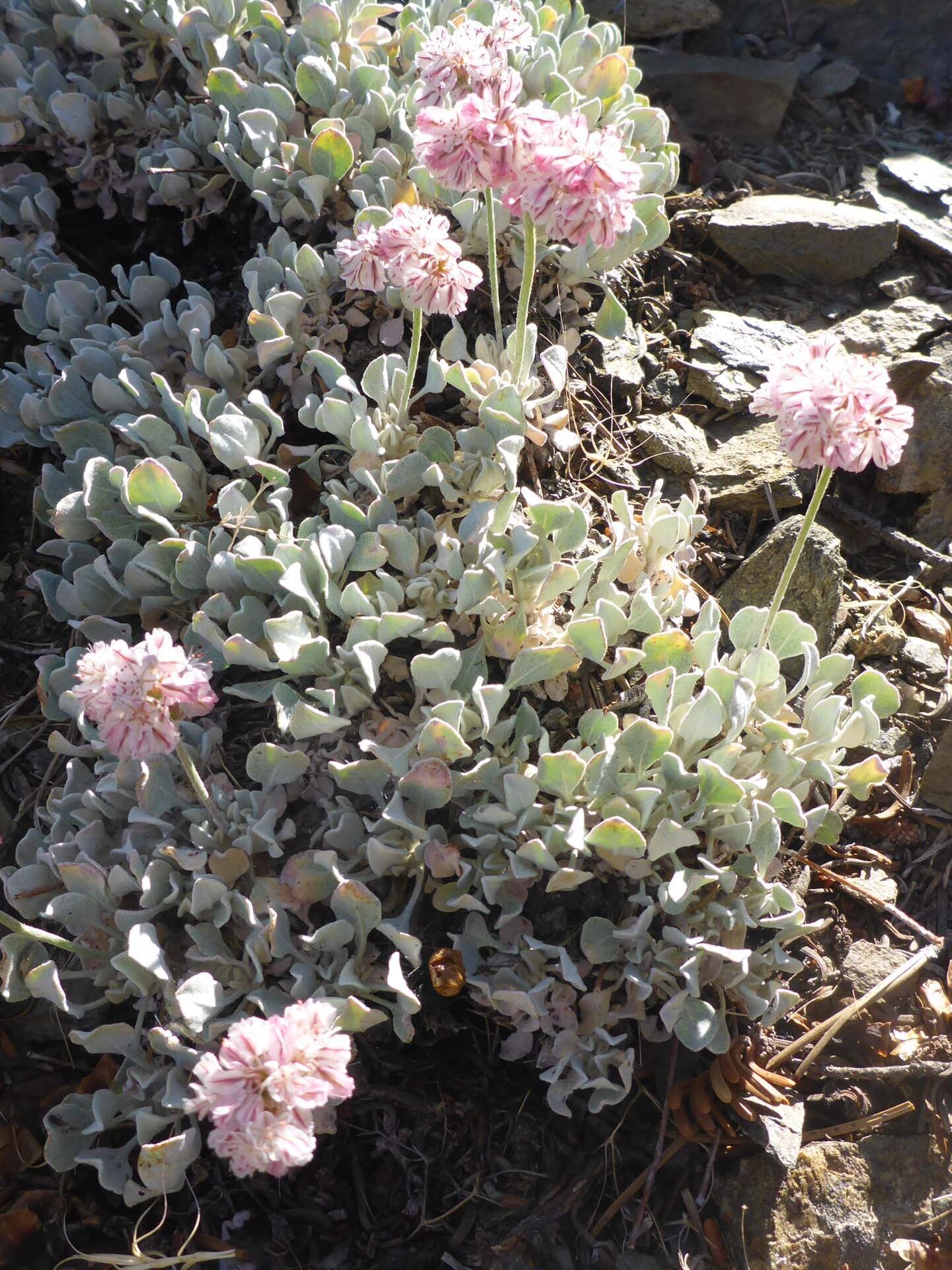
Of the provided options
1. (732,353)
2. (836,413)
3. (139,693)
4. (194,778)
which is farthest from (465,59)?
(194,778)

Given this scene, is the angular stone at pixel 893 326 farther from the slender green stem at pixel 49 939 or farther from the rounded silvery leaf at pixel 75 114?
the slender green stem at pixel 49 939

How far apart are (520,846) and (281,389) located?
60.6 inches

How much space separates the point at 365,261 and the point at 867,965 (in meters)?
2.04

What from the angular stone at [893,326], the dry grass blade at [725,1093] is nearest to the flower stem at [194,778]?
the dry grass blade at [725,1093]

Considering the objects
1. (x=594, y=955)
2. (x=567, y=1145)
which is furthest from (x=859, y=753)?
(x=567, y=1145)

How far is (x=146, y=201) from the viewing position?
3.43 meters

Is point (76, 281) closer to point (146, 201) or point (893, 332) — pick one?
point (146, 201)

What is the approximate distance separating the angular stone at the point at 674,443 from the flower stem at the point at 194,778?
1617mm

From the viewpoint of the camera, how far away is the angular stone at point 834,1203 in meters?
2.21

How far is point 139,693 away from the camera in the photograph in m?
1.90

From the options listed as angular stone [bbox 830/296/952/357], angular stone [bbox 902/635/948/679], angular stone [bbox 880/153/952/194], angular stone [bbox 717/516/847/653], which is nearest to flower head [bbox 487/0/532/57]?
angular stone [bbox 717/516/847/653]

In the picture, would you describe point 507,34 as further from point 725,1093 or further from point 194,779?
point 725,1093

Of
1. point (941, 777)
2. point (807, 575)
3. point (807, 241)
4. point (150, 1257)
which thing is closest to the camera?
point (150, 1257)

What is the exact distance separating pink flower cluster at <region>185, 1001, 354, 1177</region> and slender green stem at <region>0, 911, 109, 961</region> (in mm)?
524
